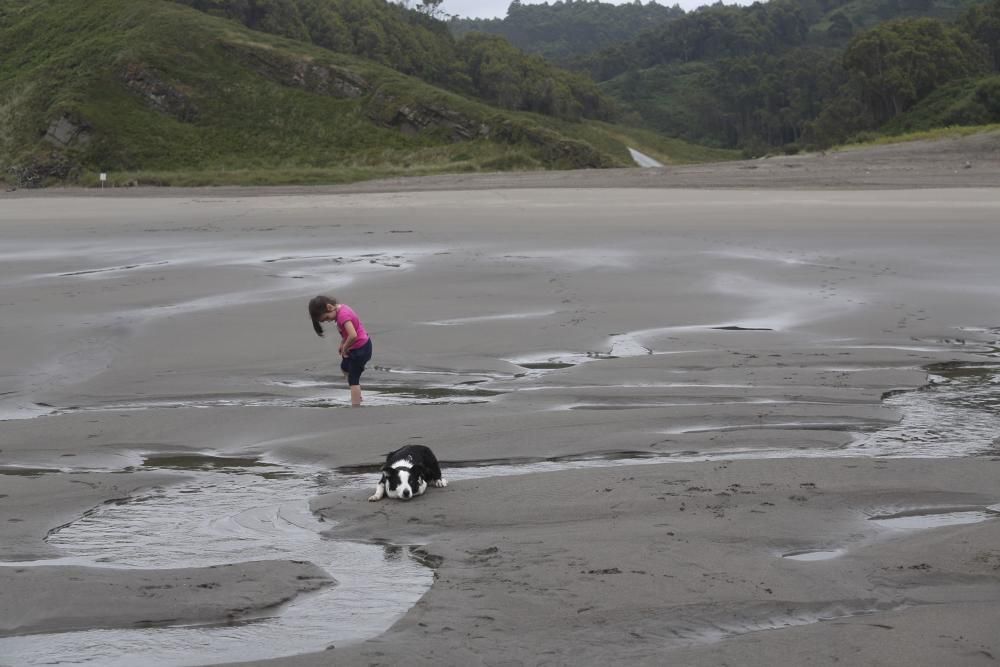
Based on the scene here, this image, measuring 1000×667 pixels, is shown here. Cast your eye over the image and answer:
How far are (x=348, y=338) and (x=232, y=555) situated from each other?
11.7 ft

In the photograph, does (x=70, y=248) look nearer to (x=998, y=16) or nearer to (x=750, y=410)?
(x=750, y=410)

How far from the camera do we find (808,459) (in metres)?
6.56

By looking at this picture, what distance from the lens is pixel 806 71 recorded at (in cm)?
12112

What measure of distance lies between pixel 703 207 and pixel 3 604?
19950 mm

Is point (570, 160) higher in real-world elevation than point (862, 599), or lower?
higher

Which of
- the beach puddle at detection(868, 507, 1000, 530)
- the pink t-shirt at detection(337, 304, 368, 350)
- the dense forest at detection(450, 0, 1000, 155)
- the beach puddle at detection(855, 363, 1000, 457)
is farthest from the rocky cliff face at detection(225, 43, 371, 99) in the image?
the beach puddle at detection(868, 507, 1000, 530)

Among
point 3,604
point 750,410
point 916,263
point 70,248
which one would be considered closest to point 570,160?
point 70,248

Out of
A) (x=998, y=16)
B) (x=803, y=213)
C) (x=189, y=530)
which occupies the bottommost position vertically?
(x=189, y=530)

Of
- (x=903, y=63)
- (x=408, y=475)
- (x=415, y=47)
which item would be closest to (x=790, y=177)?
(x=408, y=475)

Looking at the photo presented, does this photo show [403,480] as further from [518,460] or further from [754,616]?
[754,616]

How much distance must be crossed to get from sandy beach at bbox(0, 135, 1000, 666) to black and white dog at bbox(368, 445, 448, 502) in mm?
74

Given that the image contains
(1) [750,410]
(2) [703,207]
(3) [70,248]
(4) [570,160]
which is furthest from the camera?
(4) [570,160]

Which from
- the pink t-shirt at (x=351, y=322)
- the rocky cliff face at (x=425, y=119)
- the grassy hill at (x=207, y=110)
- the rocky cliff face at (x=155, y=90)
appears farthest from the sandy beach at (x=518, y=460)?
the rocky cliff face at (x=155, y=90)

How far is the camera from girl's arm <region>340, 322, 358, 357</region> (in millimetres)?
8686
